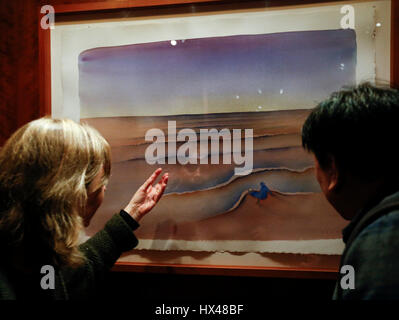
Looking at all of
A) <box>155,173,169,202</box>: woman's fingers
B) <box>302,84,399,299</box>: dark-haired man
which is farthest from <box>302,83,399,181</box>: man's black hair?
<box>155,173,169,202</box>: woman's fingers

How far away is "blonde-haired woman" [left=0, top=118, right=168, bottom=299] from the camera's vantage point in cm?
73

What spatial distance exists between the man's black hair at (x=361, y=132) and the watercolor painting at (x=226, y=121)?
34 cm

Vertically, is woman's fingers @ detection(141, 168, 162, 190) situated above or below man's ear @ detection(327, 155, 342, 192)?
below

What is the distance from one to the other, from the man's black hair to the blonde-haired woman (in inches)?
22.1

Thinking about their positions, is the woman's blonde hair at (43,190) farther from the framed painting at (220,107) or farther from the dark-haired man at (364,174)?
the dark-haired man at (364,174)

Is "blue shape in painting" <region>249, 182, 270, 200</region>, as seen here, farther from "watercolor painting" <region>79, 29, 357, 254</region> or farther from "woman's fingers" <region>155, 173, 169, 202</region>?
"woman's fingers" <region>155, 173, 169, 202</region>

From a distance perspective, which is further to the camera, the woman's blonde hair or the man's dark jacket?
the woman's blonde hair

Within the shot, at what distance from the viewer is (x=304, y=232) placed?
3.49 ft

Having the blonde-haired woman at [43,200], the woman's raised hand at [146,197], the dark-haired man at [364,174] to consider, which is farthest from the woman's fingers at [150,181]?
the dark-haired man at [364,174]

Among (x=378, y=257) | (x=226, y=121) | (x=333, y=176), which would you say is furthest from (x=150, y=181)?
(x=378, y=257)

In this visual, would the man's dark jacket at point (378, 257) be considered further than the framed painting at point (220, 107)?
No

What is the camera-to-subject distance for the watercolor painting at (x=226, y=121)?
3.49ft
